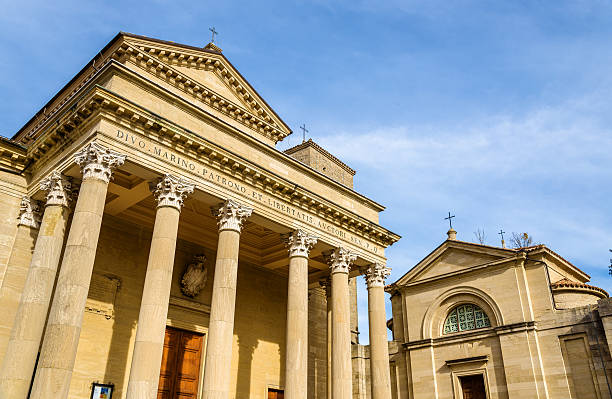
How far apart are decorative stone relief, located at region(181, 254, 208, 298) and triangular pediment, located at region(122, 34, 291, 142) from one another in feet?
18.4

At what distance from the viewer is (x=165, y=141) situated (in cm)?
1363

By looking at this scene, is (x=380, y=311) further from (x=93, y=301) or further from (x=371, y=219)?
(x=93, y=301)

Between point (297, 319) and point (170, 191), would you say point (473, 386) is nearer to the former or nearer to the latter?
point (297, 319)

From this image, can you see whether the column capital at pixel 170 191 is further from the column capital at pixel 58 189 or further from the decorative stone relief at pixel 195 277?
the decorative stone relief at pixel 195 277

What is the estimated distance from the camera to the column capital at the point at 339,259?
17750 mm

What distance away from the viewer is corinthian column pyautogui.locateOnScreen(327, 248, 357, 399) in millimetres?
15914

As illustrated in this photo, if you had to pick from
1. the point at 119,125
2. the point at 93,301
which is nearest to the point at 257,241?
the point at 93,301

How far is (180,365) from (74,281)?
686cm

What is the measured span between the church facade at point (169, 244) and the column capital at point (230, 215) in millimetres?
43

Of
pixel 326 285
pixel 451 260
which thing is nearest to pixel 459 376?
pixel 451 260

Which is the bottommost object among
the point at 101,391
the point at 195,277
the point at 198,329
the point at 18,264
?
the point at 101,391

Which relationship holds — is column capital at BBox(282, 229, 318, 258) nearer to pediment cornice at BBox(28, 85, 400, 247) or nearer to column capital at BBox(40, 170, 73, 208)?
pediment cornice at BBox(28, 85, 400, 247)

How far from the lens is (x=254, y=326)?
63.8ft

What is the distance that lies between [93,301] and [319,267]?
9.02m
